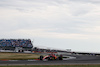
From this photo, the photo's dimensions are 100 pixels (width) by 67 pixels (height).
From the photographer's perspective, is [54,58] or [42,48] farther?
[42,48]

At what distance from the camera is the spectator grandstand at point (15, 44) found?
294 ft

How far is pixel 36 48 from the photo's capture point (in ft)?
298

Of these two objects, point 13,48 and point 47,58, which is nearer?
point 47,58

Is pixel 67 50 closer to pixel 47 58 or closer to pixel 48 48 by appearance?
pixel 48 48

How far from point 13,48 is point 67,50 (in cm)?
2422

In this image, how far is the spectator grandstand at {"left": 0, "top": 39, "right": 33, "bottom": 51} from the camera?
89562mm

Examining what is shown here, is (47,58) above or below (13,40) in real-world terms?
Answer: below

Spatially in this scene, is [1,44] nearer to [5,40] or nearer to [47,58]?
[5,40]

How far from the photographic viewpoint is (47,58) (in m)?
40.3

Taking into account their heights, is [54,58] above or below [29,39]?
below

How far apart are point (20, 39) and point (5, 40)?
22.4ft

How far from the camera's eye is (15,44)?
3553 inches

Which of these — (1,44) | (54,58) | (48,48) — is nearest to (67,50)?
(48,48)

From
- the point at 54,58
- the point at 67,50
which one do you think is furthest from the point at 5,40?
the point at 54,58
